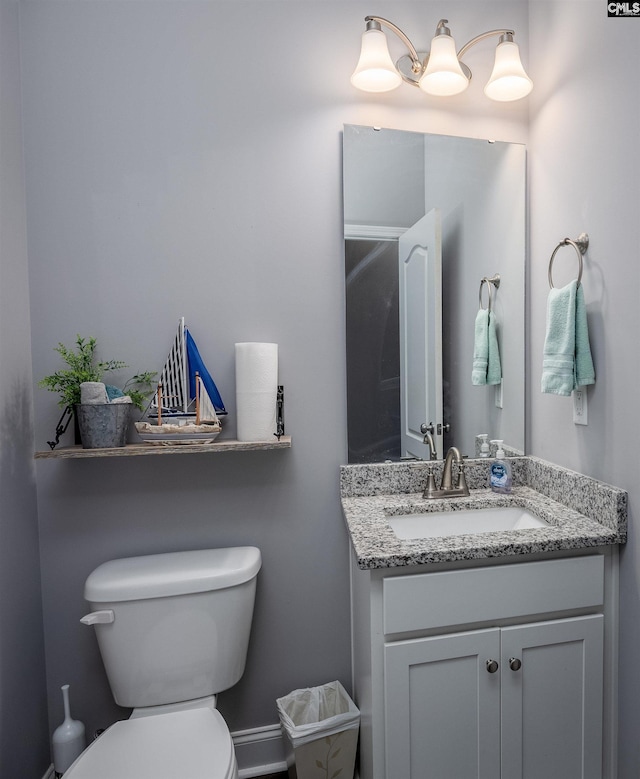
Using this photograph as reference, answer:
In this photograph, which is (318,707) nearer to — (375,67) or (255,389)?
(255,389)

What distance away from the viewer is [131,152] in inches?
54.9

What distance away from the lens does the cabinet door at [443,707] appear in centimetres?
112

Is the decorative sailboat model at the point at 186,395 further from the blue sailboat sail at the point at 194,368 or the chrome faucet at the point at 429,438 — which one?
the chrome faucet at the point at 429,438

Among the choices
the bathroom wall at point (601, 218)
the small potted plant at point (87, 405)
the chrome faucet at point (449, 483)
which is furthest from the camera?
the chrome faucet at point (449, 483)

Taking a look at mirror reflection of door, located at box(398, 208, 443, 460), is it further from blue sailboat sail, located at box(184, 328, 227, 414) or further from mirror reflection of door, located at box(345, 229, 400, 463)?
blue sailboat sail, located at box(184, 328, 227, 414)

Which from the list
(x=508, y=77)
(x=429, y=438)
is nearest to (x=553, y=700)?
(x=429, y=438)

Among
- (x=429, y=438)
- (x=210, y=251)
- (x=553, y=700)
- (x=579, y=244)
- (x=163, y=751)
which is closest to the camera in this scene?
(x=163, y=751)

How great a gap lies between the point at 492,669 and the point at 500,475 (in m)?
0.59

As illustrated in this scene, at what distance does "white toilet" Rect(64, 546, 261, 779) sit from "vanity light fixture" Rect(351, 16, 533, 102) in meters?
1.54

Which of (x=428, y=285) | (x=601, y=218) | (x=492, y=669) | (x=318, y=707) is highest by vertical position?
(x=601, y=218)

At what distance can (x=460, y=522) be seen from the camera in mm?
1436

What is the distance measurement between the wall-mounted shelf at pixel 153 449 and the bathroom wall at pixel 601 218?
0.90 m

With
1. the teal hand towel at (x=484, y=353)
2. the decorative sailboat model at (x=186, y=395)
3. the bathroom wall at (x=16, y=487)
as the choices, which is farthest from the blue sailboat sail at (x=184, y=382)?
the teal hand towel at (x=484, y=353)

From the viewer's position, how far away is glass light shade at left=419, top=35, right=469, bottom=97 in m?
1.40
